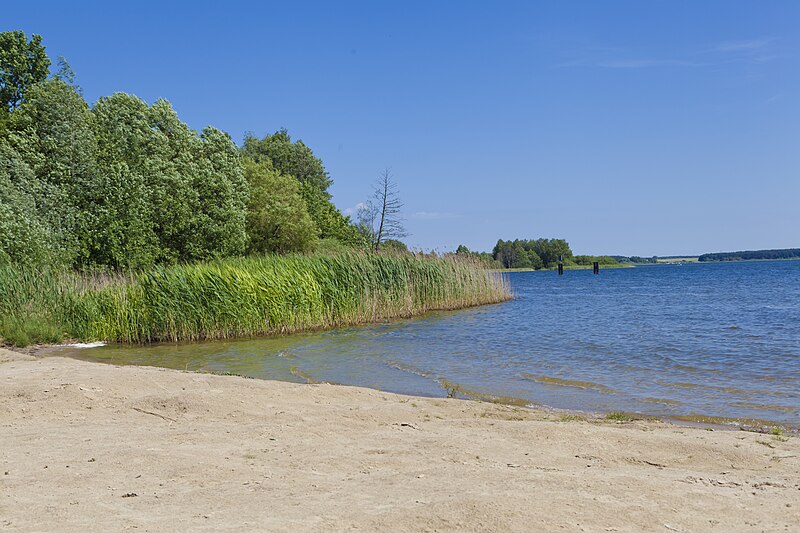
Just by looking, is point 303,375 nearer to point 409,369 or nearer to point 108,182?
point 409,369

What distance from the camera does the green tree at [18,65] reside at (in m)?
39.1

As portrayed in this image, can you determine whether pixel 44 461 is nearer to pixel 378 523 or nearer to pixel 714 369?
pixel 378 523

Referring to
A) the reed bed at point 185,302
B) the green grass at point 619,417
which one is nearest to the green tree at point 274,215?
the reed bed at point 185,302

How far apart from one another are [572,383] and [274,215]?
112 feet

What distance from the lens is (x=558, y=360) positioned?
15586mm

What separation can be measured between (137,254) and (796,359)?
86.6 ft

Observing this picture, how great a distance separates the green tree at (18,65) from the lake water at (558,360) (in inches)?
1115

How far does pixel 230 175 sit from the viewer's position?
39.1 metres

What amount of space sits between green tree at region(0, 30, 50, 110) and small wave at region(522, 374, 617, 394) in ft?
121

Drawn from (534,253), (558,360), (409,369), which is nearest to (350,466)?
(409,369)

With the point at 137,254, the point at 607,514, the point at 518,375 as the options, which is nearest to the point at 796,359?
the point at 518,375

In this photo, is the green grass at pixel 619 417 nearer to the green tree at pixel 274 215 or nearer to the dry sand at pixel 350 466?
the dry sand at pixel 350 466

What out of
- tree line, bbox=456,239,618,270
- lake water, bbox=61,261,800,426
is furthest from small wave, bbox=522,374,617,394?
tree line, bbox=456,239,618,270

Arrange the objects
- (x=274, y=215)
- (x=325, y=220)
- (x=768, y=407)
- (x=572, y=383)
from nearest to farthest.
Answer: (x=768, y=407) < (x=572, y=383) < (x=274, y=215) < (x=325, y=220)
